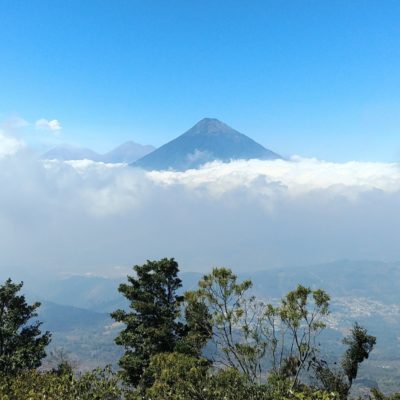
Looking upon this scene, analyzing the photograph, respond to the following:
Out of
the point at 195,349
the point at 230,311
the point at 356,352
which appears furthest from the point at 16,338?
the point at 356,352

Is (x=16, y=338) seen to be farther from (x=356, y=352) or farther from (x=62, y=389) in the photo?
(x=356, y=352)

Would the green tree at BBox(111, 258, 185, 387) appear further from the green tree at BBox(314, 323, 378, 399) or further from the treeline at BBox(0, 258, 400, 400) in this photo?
the green tree at BBox(314, 323, 378, 399)

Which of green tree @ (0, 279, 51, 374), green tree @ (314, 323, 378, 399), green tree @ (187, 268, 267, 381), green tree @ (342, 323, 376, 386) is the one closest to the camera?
green tree @ (187, 268, 267, 381)

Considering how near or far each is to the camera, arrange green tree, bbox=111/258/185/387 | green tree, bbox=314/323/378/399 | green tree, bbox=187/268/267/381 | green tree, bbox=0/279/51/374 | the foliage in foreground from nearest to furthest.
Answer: the foliage in foreground → green tree, bbox=187/268/267/381 → green tree, bbox=314/323/378/399 → green tree, bbox=0/279/51/374 → green tree, bbox=111/258/185/387

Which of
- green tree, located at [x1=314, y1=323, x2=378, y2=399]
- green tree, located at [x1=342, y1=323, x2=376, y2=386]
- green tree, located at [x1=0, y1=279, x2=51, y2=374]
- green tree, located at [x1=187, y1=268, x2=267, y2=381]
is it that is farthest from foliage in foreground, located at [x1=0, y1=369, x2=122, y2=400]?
green tree, located at [x1=342, y1=323, x2=376, y2=386]

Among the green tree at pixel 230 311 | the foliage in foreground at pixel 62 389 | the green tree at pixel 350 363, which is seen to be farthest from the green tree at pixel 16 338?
the green tree at pixel 350 363
